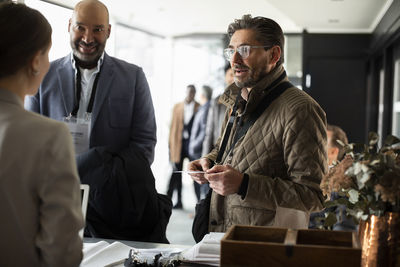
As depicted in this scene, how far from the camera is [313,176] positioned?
179 cm

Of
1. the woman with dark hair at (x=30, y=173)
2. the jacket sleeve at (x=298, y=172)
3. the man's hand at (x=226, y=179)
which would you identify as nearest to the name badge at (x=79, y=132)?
the man's hand at (x=226, y=179)

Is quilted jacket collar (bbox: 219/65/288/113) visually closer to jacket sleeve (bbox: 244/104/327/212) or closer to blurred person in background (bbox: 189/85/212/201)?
jacket sleeve (bbox: 244/104/327/212)

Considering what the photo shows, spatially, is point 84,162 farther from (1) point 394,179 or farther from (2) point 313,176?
(1) point 394,179

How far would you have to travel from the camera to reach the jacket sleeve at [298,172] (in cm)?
178

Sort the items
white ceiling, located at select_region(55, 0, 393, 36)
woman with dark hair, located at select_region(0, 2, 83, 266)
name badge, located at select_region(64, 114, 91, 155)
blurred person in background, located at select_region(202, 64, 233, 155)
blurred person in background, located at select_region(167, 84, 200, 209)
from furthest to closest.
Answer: blurred person in background, located at select_region(167, 84, 200, 209)
white ceiling, located at select_region(55, 0, 393, 36)
blurred person in background, located at select_region(202, 64, 233, 155)
name badge, located at select_region(64, 114, 91, 155)
woman with dark hair, located at select_region(0, 2, 83, 266)

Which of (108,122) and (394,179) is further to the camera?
(108,122)

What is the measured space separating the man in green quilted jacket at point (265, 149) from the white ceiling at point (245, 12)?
4.15 metres

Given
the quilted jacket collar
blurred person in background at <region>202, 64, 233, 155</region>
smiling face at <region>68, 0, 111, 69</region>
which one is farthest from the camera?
blurred person in background at <region>202, 64, 233, 155</region>

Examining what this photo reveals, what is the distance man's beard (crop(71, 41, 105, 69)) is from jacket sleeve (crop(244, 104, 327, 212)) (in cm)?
99

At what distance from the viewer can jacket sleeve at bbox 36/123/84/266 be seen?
1.09 metres

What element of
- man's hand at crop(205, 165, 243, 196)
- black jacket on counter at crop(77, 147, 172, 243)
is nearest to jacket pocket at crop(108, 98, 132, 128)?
black jacket on counter at crop(77, 147, 172, 243)

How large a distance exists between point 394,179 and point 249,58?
3.02 ft

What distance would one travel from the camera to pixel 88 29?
2.26 meters

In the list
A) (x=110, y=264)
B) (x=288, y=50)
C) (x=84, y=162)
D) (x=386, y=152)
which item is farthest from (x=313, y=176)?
(x=288, y=50)
